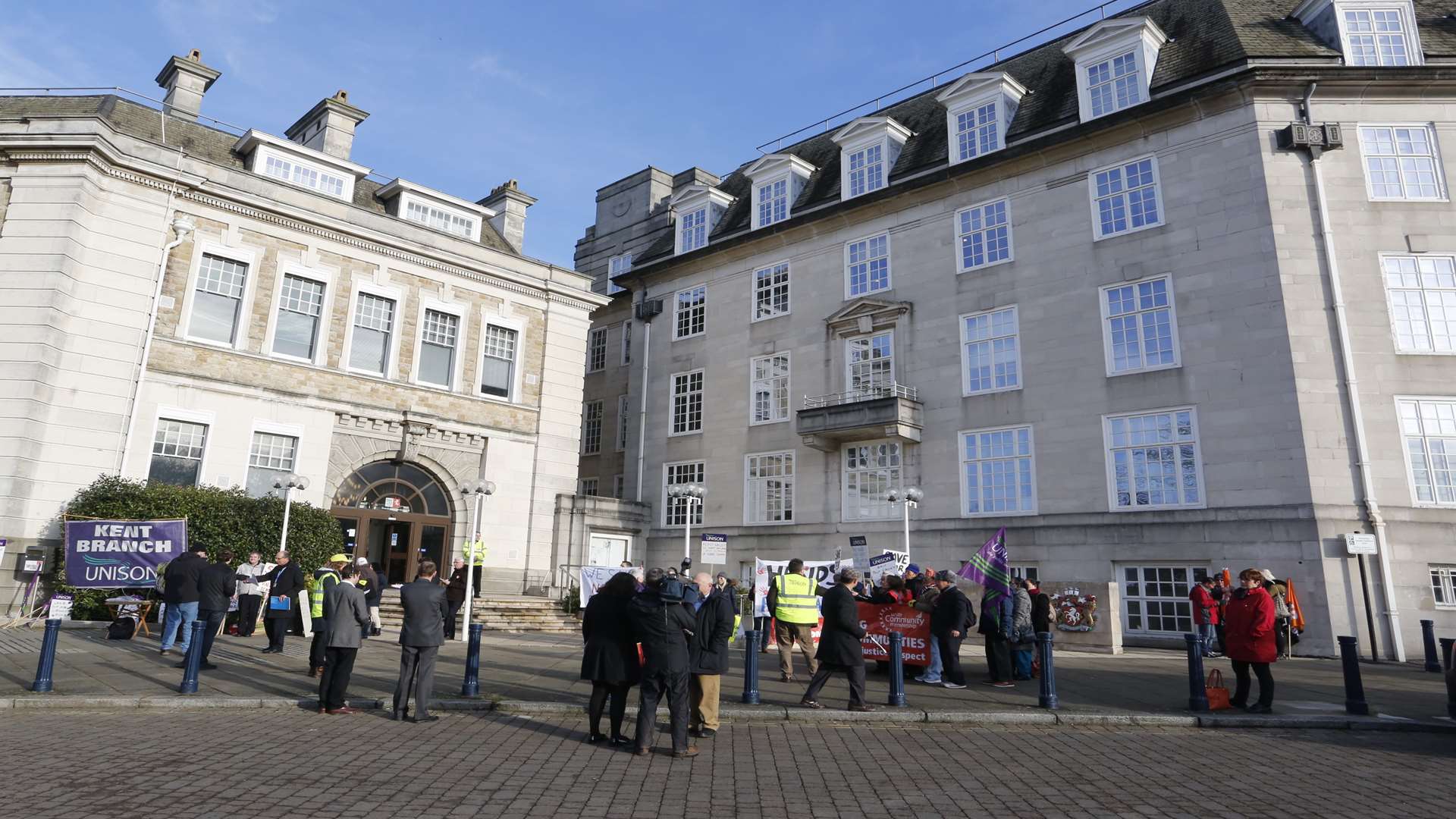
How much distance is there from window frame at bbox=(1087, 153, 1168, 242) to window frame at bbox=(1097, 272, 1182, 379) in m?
1.47

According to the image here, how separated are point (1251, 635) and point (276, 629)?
1529cm

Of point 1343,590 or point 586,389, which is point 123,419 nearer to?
point 586,389

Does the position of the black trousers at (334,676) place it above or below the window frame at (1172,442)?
below

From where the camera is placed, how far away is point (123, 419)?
20.2 metres

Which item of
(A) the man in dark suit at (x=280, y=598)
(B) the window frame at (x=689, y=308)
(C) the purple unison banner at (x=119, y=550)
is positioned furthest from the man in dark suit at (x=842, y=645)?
(B) the window frame at (x=689, y=308)

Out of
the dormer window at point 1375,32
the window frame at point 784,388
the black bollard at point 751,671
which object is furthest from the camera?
the window frame at point 784,388

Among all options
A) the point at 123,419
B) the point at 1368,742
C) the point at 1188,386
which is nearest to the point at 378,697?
the point at 1368,742

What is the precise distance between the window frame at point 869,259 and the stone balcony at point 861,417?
3452 millimetres

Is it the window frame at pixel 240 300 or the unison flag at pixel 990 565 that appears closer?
the unison flag at pixel 990 565

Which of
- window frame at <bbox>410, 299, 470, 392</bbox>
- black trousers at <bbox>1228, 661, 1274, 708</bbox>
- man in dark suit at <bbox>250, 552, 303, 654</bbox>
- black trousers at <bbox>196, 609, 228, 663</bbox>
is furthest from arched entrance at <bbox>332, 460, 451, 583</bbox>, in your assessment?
black trousers at <bbox>1228, 661, 1274, 708</bbox>

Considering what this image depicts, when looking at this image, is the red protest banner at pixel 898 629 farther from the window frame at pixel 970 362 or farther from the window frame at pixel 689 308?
the window frame at pixel 689 308

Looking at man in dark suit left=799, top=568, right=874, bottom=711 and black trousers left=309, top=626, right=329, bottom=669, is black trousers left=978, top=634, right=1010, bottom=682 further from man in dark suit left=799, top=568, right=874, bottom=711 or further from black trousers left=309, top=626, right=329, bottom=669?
black trousers left=309, top=626, right=329, bottom=669

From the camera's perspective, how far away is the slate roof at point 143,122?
23125mm

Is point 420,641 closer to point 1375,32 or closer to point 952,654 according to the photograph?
point 952,654
